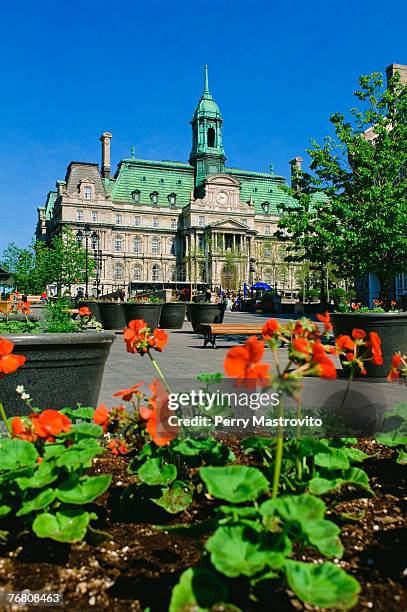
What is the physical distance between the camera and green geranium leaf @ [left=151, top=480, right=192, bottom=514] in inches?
81.2

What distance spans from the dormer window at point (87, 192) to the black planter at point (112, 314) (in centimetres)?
6832

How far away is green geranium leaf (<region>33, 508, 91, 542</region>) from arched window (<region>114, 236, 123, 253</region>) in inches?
3383

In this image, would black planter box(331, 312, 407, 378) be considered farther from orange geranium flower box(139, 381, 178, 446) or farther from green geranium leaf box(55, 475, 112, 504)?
green geranium leaf box(55, 475, 112, 504)

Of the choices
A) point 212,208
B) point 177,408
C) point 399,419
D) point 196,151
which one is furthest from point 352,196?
point 196,151

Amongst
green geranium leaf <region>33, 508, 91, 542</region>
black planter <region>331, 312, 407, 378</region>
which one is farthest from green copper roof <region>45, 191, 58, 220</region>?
green geranium leaf <region>33, 508, 91, 542</region>

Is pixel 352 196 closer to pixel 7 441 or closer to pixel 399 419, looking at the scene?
pixel 399 419

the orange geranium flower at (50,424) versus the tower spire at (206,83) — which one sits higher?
the tower spire at (206,83)

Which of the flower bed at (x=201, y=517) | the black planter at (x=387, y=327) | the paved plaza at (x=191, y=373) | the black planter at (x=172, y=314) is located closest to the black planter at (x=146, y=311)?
the black planter at (x=172, y=314)

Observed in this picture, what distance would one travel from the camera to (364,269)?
12.3 m

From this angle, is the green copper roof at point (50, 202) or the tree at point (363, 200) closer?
the tree at point (363, 200)

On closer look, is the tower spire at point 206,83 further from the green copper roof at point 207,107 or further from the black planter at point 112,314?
the black planter at point 112,314

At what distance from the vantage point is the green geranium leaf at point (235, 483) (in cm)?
157

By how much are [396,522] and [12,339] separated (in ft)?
9.41

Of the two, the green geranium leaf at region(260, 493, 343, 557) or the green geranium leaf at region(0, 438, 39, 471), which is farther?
the green geranium leaf at region(0, 438, 39, 471)
